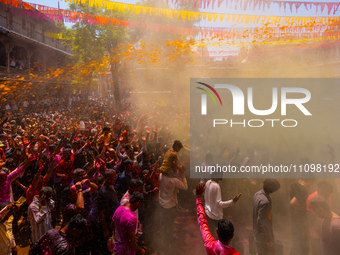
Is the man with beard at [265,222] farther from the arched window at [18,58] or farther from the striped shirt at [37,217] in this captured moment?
the arched window at [18,58]

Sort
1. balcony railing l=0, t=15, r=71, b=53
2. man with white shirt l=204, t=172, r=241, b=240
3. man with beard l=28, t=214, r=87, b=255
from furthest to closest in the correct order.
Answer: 1. balcony railing l=0, t=15, r=71, b=53
2. man with white shirt l=204, t=172, r=241, b=240
3. man with beard l=28, t=214, r=87, b=255

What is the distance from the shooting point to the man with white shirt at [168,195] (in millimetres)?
3430

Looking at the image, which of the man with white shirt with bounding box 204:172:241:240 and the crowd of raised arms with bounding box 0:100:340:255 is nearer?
the crowd of raised arms with bounding box 0:100:340:255

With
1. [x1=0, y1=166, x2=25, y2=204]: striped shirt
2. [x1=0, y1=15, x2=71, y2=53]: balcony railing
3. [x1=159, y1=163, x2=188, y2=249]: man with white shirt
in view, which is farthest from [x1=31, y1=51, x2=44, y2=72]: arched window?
[x1=159, y1=163, x2=188, y2=249]: man with white shirt

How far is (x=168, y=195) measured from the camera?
137 inches

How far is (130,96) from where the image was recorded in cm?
2566

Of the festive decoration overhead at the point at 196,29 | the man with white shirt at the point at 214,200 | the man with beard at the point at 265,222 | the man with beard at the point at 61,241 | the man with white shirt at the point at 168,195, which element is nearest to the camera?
the man with beard at the point at 61,241

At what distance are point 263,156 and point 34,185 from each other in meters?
4.92

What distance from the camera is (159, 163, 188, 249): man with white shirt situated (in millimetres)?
3430

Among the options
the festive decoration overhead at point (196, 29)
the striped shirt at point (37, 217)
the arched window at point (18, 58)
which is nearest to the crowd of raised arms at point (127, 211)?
the striped shirt at point (37, 217)

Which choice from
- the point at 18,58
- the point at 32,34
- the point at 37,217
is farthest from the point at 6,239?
the point at 32,34

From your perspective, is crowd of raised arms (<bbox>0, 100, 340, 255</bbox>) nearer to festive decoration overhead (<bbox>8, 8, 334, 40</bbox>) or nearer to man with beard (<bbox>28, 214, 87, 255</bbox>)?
man with beard (<bbox>28, 214, 87, 255</bbox>)

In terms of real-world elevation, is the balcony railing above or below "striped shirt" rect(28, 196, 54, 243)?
above

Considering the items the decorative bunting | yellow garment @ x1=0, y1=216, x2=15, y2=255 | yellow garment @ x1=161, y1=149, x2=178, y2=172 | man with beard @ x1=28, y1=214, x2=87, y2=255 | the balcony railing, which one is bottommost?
yellow garment @ x1=0, y1=216, x2=15, y2=255
